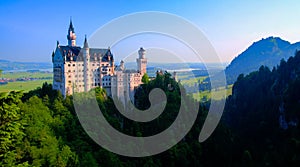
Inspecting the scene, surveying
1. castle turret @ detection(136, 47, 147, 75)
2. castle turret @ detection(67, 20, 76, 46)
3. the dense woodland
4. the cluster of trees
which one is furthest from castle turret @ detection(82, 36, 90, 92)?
the cluster of trees

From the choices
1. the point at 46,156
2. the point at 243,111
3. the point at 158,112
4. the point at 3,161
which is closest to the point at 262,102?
the point at 243,111

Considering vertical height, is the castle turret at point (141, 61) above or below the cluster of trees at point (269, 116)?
above

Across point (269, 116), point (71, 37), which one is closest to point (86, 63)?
point (71, 37)

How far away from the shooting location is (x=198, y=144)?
175 ft

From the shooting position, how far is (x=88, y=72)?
188 ft

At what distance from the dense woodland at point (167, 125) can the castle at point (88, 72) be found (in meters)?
2.42

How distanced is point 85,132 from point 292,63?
70.5 meters

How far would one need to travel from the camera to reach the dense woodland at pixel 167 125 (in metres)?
24.7

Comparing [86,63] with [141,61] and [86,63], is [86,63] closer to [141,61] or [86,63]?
[86,63]

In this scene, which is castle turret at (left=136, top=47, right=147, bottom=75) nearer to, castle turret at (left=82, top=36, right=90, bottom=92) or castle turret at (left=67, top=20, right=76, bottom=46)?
castle turret at (left=82, top=36, right=90, bottom=92)

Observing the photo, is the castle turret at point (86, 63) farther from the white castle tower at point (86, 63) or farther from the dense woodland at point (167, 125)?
the dense woodland at point (167, 125)

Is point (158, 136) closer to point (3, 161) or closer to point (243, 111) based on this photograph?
point (3, 161)

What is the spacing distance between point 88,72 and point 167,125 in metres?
18.8

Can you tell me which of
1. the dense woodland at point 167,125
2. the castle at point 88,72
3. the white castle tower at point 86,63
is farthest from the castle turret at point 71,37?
the dense woodland at point 167,125
